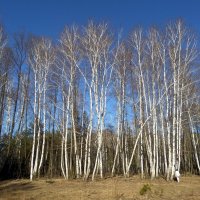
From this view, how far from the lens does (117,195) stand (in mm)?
11727

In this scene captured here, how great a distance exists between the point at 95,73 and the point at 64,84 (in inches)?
157

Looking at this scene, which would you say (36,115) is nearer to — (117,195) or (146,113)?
(146,113)

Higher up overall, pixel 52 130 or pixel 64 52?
pixel 64 52

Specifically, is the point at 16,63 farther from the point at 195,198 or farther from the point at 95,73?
the point at 195,198

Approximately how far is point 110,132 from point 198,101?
34.4ft

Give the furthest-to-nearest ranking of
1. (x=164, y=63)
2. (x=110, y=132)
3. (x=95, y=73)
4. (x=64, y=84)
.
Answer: (x=110, y=132) < (x=64, y=84) < (x=164, y=63) < (x=95, y=73)

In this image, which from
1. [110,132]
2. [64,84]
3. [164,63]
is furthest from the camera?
[110,132]

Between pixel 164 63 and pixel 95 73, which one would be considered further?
pixel 164 63

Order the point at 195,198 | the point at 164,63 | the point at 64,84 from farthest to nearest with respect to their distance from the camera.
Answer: the point at 64,84 < the point at 164,63 < the point at 195,198

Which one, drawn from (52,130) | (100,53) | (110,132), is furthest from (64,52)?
(110,132)

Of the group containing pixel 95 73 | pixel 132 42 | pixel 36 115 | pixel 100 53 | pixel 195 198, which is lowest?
pixel 195 198

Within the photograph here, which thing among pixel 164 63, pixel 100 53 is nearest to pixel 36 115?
pixel 100 53

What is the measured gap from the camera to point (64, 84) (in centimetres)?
2206

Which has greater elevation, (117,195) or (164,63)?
(164,63)
